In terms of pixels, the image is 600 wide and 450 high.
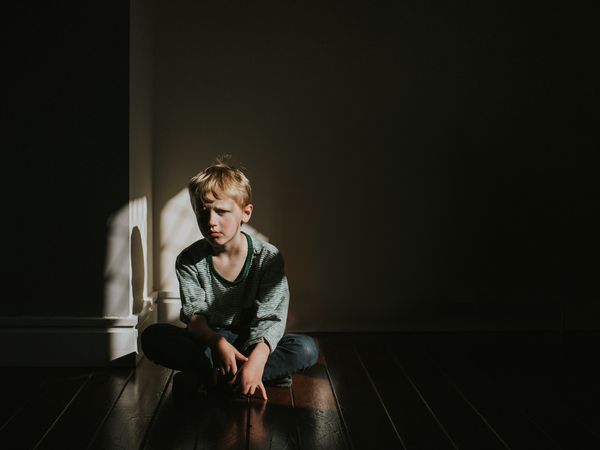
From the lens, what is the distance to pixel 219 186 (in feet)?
7.63

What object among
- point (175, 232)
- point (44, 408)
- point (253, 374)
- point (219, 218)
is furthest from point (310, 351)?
point (175, 232)

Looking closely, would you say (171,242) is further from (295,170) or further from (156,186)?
(295,170)

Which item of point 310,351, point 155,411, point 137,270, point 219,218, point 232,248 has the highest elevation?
point 219,218

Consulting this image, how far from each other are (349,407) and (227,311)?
22.4 inches

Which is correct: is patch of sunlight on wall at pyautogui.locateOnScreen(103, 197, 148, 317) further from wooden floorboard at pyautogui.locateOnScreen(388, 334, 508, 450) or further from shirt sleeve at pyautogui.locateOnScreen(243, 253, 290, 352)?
wooden floorboard at pyautogui.locateOnScreen(388, 334, 508, 450)

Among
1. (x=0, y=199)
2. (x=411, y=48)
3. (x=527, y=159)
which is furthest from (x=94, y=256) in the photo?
(x=527, y=159)

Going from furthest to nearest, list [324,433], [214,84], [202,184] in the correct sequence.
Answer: [214,84] < [202,184] < [324,433]

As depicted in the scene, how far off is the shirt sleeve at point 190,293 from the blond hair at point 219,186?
0.21 meters

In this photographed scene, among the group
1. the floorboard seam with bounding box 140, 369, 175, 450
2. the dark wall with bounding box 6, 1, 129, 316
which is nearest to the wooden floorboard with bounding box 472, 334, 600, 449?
the floorboard seam with bounding box 140, 369, 175, 450

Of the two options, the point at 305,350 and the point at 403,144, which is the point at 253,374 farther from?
the point at 403,144

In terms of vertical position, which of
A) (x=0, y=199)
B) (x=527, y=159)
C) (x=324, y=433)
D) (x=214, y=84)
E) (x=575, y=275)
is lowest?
(x=324, y=433)

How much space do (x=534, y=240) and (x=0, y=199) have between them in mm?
2108

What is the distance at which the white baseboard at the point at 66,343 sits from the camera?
2484mm

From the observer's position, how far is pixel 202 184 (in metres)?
2.33
